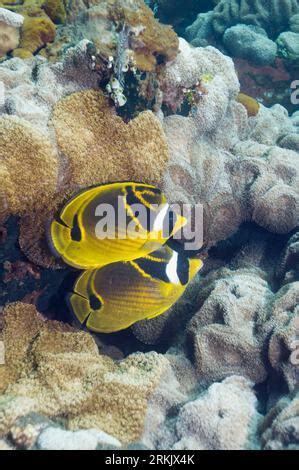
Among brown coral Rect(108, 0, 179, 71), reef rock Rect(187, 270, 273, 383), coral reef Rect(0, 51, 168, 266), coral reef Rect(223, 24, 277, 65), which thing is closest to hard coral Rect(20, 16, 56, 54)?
coral reef Rect(0, 51, 168, 266)

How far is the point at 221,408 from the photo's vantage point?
6.21ft

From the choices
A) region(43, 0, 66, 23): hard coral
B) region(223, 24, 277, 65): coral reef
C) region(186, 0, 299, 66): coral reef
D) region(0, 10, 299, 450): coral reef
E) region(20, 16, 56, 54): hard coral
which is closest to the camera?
region(0, 10, 299, 450): coral reef

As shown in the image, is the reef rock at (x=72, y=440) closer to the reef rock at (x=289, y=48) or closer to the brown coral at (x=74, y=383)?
the brown coral at (x=74, y=383)

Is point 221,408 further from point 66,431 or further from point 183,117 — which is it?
point 183,117

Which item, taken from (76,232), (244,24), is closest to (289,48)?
(244,24)

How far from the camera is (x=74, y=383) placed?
2008 millimetres

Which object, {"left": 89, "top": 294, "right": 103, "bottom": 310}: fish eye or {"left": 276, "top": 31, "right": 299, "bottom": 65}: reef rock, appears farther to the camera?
{"left": 276, "top": 31, "right": 299, "bottom": 65}: reef rock

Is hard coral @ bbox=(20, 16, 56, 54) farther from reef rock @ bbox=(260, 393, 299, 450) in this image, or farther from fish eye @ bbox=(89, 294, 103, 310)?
reef rock @ bbox=(260, 393, 299, 450)

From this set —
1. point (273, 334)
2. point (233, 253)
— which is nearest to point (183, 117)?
point (233, 253)

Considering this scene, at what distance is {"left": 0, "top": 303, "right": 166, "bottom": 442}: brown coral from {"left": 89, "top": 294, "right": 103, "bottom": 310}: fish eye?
255 mm

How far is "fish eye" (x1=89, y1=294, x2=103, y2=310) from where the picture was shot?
7.14 ft

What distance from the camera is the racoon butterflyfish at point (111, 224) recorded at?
6.44ft

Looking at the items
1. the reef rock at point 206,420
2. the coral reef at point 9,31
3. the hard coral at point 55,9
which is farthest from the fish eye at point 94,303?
the hard coral at point 55,9

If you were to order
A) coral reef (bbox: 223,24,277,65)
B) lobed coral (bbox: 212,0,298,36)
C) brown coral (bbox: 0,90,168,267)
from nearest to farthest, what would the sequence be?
brown coral (bbox: 0,90,168,267) → coral reef (bbox: 223,24,277,65) → lobed coral (bbox: 212,0,298,36)
